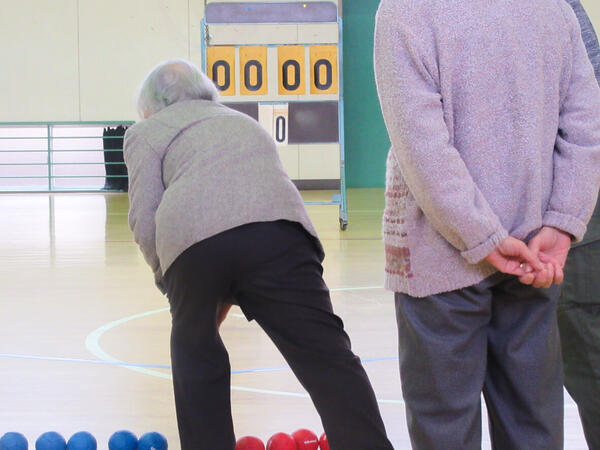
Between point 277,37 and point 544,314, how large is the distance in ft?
39.5

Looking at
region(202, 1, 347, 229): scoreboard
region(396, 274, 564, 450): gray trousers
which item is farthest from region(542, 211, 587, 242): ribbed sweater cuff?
region(202, 1, 347, 229): scoreboard

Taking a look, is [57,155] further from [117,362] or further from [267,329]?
[267,329]

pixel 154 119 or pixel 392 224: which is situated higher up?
pixel 154 119

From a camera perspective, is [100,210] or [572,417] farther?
[100,210]

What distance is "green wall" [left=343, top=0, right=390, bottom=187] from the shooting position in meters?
13.9

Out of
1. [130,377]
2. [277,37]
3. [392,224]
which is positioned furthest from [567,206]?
[277,37]

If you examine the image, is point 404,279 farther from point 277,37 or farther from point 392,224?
point 277,37

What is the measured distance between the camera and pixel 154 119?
1.92m

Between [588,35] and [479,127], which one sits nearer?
[479,127]

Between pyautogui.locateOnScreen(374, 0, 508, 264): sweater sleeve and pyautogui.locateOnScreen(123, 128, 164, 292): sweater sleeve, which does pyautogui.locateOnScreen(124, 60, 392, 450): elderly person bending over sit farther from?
pyautogui.locateOnScreen(374, 0, 508, 264): sweater sleeve

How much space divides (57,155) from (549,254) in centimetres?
1400

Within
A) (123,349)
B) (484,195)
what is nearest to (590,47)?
(484,195)

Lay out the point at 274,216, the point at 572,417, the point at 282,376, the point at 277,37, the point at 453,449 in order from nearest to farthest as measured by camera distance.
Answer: the point at 453,449 < the point at 274,216 < the point at 572,417 < the point at 282,376 < the point at 277,37

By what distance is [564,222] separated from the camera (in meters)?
1.34
